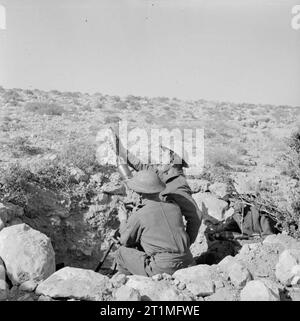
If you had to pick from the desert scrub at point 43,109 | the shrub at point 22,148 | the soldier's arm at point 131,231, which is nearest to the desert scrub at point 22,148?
the shrub at point 22,148

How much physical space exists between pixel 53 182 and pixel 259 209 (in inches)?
115

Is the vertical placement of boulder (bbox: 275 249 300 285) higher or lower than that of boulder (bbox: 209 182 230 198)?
lower

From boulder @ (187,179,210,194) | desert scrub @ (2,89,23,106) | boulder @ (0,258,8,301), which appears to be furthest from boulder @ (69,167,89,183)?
desert scrub @ (2,89,23,106)

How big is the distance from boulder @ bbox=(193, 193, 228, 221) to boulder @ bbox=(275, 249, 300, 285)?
2.14m

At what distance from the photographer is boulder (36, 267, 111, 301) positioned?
3.44m

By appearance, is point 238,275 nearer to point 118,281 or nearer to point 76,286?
point 118,281

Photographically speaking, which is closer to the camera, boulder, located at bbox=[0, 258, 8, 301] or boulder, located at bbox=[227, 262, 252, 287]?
boulder, located at bbox=[0, 258, 8, 301]

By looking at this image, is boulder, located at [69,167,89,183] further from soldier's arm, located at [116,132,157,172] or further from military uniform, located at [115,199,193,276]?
military uniform, located at [115,199,193,276]

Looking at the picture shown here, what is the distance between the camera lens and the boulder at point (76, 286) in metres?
3.44

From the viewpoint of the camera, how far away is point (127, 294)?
3.35 metres

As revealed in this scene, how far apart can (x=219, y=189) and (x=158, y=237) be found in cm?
242

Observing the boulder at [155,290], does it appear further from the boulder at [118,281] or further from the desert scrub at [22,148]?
the desert scrub at [22,148]

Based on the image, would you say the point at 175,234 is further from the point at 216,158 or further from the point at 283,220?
the point at 216,158
